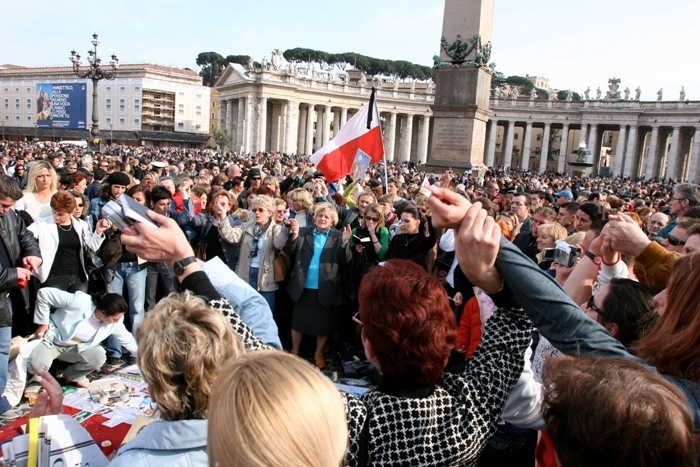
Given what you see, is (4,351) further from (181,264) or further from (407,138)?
(407,138)

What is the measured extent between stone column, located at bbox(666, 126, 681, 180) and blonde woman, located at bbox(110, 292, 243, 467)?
7088cm

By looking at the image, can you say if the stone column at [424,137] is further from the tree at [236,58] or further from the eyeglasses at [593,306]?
the tree at [236,58]

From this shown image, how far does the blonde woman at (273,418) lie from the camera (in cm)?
118

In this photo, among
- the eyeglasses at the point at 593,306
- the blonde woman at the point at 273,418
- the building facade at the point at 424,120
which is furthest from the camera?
the building facade at the point at 424,120

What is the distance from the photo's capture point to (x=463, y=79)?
1405cm

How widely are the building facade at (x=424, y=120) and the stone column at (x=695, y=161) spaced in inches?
4.6

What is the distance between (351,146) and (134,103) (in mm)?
84024

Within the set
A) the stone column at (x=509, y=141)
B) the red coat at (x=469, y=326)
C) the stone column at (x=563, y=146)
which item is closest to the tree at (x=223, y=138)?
the stone column at (x=509, y=141)

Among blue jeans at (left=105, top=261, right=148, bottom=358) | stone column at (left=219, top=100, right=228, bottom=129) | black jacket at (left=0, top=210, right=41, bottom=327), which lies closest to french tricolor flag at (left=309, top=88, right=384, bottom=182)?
blue jeans at (left=105, top=261, right=148, bottom=358)

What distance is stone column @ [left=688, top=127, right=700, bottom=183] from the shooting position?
58456mm

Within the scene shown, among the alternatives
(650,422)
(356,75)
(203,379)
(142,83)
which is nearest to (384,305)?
(203,379)


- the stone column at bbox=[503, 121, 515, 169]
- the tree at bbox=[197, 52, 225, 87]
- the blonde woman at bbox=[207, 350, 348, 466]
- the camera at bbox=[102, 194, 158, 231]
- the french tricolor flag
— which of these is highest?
the tree at bbox=[197, 52, 225, 87]

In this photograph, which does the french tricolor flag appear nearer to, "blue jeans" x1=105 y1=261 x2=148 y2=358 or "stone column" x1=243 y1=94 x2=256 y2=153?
"blue jeans" x1=105 y1=261 x2=148 y2=358

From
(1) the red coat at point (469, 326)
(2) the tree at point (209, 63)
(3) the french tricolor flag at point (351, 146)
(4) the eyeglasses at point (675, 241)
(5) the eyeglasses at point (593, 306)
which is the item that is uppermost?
(2) the tree at point (209, 63)
